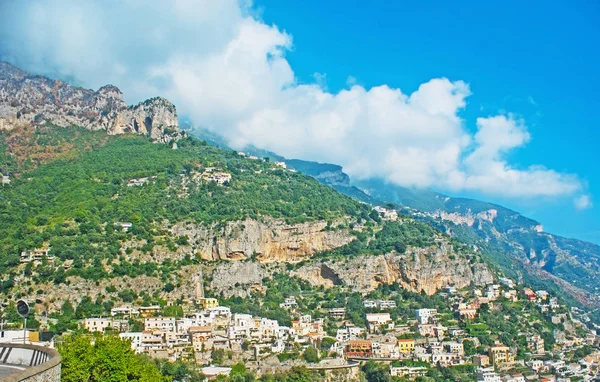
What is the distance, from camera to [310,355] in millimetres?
63219

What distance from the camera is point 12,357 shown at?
18.7 meters

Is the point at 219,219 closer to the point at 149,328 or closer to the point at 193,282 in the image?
the point at 193,282

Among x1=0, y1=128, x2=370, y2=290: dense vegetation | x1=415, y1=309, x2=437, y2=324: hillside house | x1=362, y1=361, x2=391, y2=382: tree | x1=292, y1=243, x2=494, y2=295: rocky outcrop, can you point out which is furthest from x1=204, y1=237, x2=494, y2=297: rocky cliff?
x1=362, y1=361, x2=391, y2=382: tree

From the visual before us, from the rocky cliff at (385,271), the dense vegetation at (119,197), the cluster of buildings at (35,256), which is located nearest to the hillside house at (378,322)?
the rocky cliff at (385,271)

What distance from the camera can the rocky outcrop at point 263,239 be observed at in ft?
278

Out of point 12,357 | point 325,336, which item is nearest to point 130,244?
point 325,336

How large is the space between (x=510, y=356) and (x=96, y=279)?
4469cm

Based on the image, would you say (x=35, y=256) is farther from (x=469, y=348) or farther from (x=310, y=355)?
(x=469, y=348)

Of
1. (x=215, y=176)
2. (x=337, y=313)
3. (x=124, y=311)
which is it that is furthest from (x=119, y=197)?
(x=337, y=313)

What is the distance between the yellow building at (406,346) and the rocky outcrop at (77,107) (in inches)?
2540

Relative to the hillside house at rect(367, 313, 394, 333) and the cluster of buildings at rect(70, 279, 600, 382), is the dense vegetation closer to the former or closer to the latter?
the cluster of buildings at rect(70, 279, 600, 382)

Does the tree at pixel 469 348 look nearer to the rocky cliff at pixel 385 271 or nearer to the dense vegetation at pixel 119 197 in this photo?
the rocky cliff at pixel 385 271

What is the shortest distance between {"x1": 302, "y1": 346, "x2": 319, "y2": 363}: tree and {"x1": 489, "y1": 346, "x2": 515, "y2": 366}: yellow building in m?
20.2

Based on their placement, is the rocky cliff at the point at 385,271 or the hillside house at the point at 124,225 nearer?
the hillside house at the point at 124,225
